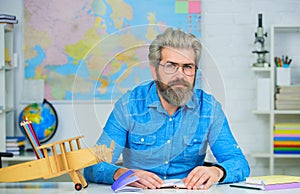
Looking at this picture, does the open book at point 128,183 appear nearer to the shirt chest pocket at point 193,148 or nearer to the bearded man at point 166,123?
the bearded man at point 166,123

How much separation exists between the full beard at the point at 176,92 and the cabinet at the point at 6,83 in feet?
7.38

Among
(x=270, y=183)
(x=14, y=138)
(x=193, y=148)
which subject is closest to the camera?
(x=270, y=183)

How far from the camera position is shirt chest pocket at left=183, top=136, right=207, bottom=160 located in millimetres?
2225

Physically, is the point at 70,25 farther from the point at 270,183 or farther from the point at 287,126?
the point at 270,183

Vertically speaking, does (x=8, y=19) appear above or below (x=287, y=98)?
above

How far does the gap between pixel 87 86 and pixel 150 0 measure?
2527 millimetres

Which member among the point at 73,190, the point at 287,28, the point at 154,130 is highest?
the point at 287,28

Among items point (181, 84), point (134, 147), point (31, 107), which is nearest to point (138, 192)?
point (134, 147)

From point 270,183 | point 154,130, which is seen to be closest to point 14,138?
point 154,130

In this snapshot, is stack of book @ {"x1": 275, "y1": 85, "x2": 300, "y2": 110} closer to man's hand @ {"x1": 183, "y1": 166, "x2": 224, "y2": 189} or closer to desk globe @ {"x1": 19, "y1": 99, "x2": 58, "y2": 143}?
desk globe @ {"x1": 19, "y1": 99, "x2": 58, "y2": 143}

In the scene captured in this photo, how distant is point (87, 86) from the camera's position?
2.03 metres

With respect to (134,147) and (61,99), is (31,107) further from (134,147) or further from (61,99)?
(134,147)

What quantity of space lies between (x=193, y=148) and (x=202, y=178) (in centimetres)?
15

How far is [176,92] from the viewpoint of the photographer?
2105 millimetres
